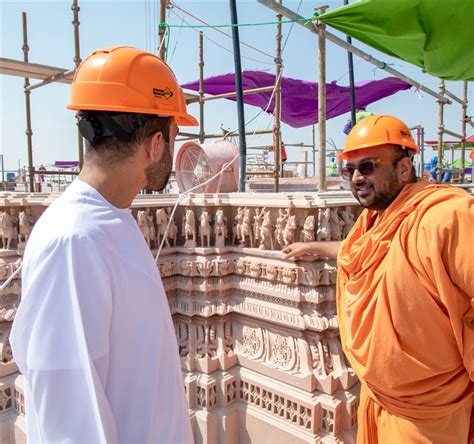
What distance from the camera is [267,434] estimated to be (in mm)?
4121

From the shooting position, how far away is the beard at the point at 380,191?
2557mm

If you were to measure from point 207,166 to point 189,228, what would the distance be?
111 cm

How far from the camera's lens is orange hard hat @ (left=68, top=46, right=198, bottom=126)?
1328mm

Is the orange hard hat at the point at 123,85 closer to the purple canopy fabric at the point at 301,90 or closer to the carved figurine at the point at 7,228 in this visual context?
the carved figurine at the point at 7,228

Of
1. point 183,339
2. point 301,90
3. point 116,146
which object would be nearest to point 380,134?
point 116,146

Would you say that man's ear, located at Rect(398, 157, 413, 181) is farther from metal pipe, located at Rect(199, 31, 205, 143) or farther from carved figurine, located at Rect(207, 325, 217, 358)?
metal pipe, located at Rect(199, 31, 205, 143)

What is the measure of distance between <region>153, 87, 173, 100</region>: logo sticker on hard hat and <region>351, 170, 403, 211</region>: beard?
5.39 ft

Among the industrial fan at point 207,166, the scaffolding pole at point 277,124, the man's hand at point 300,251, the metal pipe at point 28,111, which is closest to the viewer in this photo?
the man's hand at point 300,251

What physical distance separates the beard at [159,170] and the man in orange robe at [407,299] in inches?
59.3

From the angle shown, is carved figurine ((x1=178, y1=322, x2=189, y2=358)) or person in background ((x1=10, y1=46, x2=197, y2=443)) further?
carved figurine ((x1=178, y1=322, x2=189, y2=358))

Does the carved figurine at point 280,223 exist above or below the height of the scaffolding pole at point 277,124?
below

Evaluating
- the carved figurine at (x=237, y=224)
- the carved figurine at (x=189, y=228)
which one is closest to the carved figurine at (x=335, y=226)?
the carved figurine at (x=237, y=224)

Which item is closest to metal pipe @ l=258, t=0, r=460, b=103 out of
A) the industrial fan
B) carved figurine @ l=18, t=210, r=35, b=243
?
the industrial fan

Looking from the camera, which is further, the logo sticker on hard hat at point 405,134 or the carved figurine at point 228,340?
the carved figurine at point 228,340
